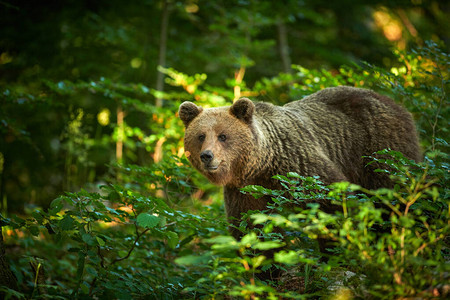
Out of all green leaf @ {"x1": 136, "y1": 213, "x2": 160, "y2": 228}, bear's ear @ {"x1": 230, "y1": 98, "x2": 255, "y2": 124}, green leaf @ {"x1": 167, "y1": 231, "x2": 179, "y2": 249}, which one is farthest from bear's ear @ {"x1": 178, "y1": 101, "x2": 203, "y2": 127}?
green leaf @ {"x1": 136, "y1": 213, "x2": 160, "y2": 228}

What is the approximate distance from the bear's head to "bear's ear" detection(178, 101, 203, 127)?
0.60 feet

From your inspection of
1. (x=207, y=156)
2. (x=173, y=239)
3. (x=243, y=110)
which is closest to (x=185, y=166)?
(x=207, y=156)

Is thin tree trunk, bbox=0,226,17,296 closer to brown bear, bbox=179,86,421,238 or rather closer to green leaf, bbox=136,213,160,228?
green leaf, bbox=136,213,160,228

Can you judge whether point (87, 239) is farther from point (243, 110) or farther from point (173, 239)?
point (243, 110)

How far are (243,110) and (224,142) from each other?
18.9 inches

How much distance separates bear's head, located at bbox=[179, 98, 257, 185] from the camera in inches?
178

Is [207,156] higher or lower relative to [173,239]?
higher

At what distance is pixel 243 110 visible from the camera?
186 inches

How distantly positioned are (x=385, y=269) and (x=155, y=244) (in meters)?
3.17

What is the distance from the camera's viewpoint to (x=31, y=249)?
19.9 feet

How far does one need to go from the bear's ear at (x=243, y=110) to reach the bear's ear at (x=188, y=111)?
0.52 meters

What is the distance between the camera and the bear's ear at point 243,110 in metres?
4.65

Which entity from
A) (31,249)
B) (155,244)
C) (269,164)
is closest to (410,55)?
(269,164)

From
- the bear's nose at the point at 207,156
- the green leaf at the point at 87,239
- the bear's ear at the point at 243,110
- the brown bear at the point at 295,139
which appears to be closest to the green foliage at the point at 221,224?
the green leaf at the point at 87,239
